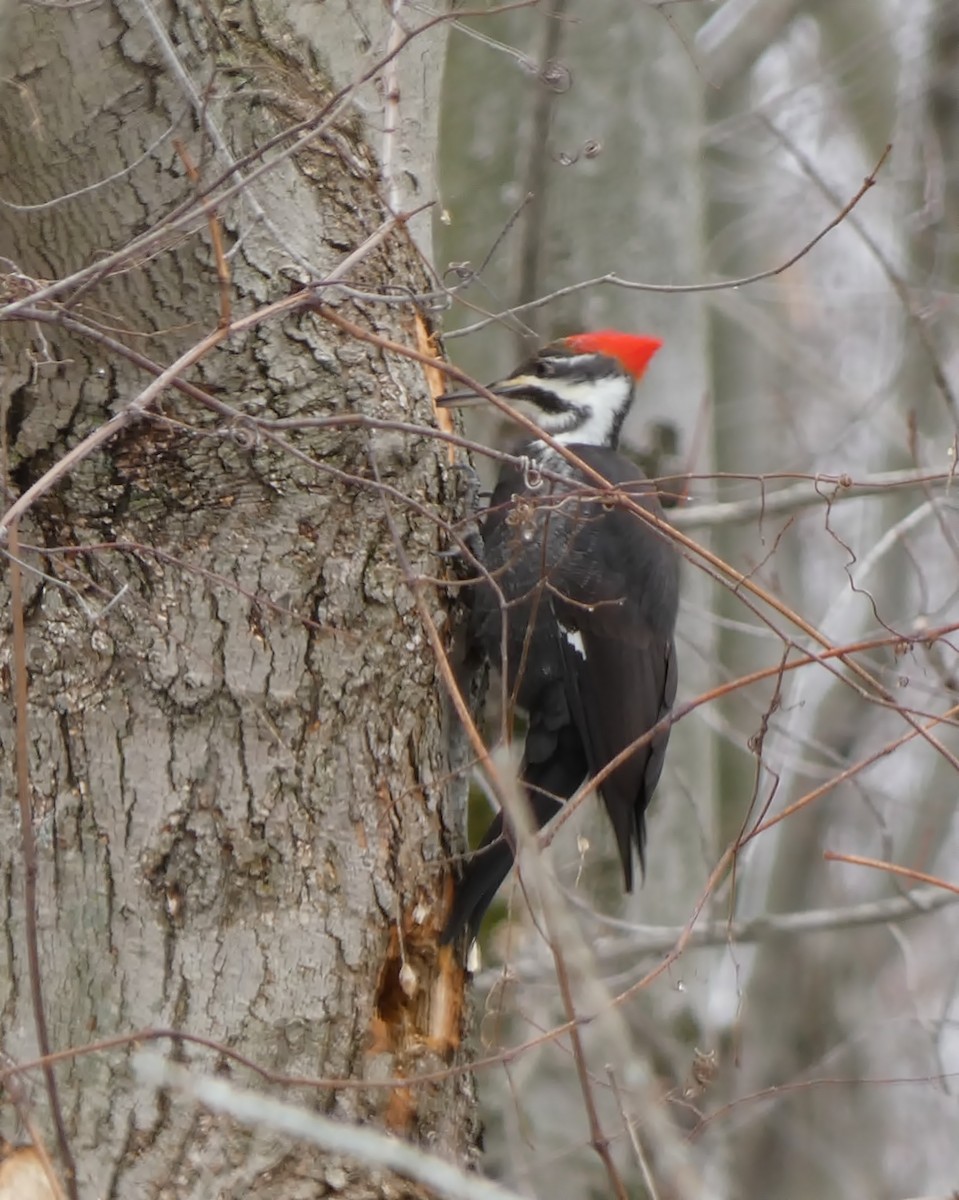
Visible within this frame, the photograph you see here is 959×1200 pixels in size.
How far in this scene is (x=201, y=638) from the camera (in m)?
2.23

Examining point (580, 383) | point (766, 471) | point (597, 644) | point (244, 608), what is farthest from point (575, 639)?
point (766, 471)

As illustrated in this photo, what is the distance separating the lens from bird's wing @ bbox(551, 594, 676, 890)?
306 cm

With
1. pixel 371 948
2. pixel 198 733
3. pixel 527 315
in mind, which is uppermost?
pixel 527 315

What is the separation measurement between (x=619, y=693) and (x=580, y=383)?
732 mm

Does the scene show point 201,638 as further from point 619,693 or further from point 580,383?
point 580,383

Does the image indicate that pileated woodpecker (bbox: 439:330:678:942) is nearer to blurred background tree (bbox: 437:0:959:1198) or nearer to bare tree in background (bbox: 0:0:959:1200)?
blurred background tree (bbox: 437:0:959:1198)

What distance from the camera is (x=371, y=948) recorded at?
229 cm

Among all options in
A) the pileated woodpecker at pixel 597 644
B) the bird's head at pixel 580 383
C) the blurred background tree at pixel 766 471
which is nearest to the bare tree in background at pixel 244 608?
the blurred background tree at pixel 766 471

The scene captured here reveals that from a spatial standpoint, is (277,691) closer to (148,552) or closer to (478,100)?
(148,552)

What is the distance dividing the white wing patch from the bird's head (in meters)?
0.46

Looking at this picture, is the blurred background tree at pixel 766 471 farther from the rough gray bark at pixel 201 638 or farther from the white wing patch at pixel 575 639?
the white wing patch at pixel 575 639

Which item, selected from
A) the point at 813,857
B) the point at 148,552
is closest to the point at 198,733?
the point at 148,552

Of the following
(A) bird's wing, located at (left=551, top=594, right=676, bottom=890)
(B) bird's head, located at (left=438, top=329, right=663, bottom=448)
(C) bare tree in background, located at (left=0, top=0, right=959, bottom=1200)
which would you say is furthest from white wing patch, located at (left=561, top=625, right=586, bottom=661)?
(C) bare tree in background, located at (left=0, top=0, right=959, bottom=1200)

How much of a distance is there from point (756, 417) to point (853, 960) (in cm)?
227
